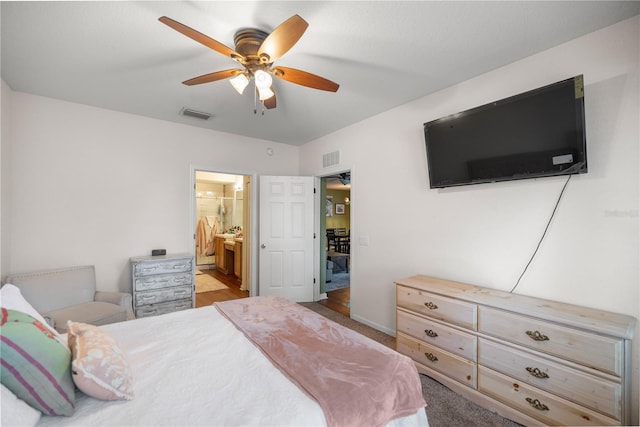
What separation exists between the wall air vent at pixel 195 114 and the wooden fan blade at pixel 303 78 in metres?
1.80

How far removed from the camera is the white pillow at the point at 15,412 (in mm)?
820

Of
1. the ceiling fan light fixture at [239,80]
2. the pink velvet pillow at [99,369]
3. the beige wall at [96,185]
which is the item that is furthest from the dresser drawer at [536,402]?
the beige wall at [96,185]

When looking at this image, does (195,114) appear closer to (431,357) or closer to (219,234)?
(431,357)

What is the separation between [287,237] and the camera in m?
4.31

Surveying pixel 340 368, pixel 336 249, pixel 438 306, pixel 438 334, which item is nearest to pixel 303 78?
pixel 340 368

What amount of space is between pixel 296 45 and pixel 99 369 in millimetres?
2235

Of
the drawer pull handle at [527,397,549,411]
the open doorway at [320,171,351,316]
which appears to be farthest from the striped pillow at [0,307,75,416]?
the open doorway at [320,171,351,316]

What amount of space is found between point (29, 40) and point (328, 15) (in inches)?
86.2

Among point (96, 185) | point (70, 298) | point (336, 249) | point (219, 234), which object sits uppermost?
point (96, 185)

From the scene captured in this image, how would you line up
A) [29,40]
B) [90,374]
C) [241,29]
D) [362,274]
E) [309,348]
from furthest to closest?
[362,274] < [29,40] < [241,29] < [309,348] < [90,374]

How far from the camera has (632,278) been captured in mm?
1688

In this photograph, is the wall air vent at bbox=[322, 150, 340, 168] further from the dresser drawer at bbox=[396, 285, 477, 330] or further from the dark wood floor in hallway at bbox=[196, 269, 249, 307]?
the dark wood floor in hallway at bbox=[196, 269, 249, 307]

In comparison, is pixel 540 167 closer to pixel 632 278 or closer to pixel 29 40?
pixel 632 278

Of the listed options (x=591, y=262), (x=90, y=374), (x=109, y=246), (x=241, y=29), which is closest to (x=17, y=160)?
(x=109, y=246)
